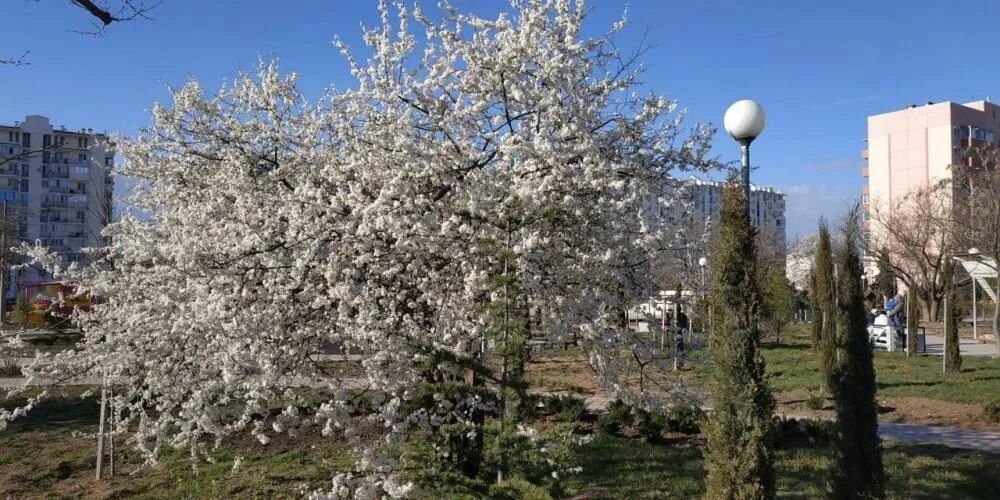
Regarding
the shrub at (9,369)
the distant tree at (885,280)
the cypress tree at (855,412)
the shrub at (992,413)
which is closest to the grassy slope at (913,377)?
the shrub at (992,413)

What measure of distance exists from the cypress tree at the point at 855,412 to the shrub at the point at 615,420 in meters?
3.60

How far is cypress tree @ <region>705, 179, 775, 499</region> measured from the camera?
481 centimetres

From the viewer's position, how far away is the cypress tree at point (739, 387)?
4812mm

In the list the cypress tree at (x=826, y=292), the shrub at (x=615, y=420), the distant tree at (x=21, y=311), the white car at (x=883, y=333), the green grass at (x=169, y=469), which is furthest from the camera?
the distant tree at (x=21, y=311)

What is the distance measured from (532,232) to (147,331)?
3.15 m

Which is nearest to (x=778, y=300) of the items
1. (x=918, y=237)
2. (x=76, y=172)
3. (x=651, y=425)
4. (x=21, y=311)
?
(x=918, y=237)

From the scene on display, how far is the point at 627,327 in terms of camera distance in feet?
18.6

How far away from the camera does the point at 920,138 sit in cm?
5672

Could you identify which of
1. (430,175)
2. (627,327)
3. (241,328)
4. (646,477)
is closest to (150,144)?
(241,328)

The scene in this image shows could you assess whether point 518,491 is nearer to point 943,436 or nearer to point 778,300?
point 943,436

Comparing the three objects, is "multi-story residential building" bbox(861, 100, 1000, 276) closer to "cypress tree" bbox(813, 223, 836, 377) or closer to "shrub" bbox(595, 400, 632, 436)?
"cypress tree" bbox(813, 223, 836, 377)

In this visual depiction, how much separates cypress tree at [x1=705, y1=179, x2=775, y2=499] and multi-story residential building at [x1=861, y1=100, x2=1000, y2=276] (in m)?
55.5

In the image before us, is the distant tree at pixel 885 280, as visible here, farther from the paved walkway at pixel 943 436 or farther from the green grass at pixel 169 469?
the green grass at pixel 169 469

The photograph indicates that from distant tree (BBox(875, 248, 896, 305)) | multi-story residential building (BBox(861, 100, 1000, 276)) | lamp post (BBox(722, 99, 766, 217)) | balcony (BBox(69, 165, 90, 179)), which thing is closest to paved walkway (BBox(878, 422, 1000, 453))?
lamp post (BBox(722, 99, 766, 217))
